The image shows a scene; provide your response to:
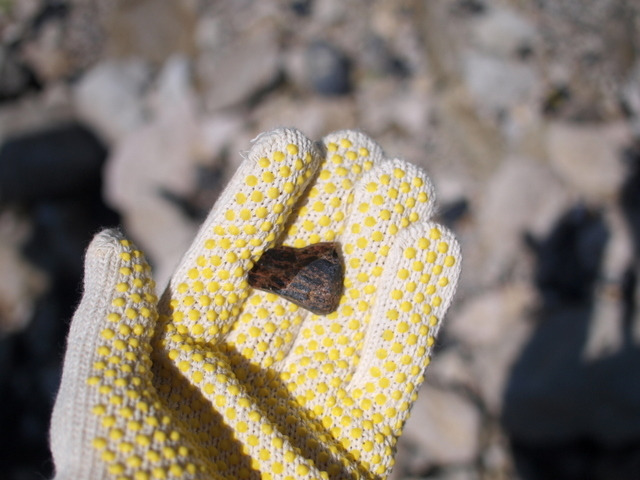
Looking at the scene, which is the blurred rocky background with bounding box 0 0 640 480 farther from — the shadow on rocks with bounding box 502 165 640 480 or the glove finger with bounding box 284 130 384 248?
the glove finger with bounding box 284 130 384 248

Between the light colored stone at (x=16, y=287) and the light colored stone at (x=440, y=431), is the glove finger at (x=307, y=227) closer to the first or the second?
the light colored stone at (x=440, y=431)

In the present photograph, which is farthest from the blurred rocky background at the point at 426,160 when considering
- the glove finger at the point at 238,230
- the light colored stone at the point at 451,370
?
the glove finger at the point at 238,230

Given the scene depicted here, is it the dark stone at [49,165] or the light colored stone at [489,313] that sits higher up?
the light colored stone at [489,313]

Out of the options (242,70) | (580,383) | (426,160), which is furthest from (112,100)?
(580,383)

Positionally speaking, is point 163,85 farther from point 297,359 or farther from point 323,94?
point 297,359

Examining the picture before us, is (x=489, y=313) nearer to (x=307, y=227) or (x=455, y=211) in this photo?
(x=455, y=211)

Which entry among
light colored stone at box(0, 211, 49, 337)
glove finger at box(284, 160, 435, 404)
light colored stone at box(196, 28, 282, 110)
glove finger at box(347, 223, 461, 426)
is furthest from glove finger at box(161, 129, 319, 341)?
light colored stone at box(0, 211, 49, 337)
